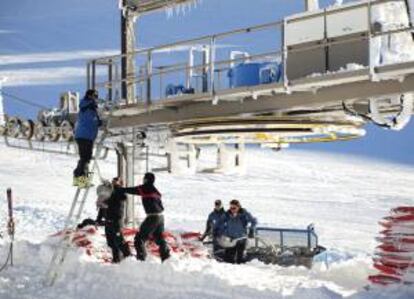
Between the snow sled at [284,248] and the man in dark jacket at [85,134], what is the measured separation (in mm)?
3017

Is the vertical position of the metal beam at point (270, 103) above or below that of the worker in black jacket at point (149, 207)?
above

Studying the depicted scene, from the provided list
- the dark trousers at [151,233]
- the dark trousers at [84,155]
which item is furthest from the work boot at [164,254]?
the dark trousers at [84,155]

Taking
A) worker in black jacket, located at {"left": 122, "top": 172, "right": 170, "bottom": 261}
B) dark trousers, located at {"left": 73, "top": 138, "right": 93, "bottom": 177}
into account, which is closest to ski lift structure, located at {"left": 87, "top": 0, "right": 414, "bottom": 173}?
dark trousers, located at {"left": 73, "top": 138, "right": 93, "bottom": 177}

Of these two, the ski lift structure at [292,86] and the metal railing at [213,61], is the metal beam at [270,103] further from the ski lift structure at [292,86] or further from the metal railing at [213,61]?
the metal railing at [213,61]

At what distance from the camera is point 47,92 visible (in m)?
74.9

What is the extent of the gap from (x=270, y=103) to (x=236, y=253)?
12.6 feet

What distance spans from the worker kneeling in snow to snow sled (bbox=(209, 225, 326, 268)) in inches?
8.4

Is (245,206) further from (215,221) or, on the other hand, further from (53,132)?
(215,221)

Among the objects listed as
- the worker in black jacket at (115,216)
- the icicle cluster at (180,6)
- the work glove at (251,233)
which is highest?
the icicle cluster at (180,6)

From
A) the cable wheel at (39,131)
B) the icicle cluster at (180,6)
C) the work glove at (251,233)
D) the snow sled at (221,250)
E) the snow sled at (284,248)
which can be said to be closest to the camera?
the work glove at (251,233)

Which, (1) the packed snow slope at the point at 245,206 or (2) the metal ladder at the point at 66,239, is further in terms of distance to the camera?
(2) the metal ladder at the point at 66,239

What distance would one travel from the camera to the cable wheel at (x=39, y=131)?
17797 millimetres

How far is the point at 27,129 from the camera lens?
18391 mm

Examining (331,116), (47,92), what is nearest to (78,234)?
(331,116)
